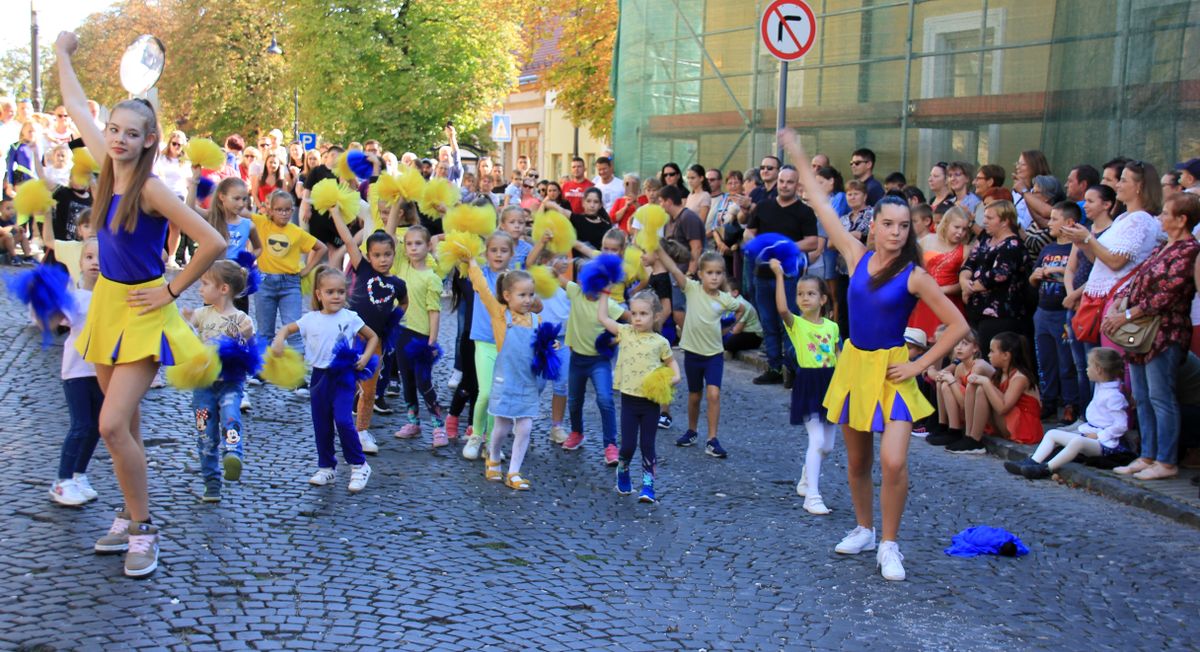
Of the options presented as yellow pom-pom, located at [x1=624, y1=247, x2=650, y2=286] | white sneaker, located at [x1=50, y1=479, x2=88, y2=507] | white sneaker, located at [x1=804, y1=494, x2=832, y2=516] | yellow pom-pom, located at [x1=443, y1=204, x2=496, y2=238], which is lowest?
white sneaker, located at [x1=804, y1=494, x2=832, y2=516]

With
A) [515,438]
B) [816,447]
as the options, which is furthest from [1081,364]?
[515,438]

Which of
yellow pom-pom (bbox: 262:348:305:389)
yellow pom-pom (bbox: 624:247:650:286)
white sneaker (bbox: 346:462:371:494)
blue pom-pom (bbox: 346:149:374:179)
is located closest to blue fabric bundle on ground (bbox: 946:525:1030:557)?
yellow pom-pom (bbox: 624:247:650:286)

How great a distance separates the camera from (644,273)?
880 cm

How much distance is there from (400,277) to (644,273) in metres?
1.78

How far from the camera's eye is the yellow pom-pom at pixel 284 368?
6578 millimetres

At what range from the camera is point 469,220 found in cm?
834

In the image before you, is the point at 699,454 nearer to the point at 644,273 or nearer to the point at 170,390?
the point at 644,273

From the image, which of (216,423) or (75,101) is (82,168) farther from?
(75,101)

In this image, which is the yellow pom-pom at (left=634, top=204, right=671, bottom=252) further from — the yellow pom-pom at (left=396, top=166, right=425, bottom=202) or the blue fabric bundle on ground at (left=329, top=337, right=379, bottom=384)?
the blue fabric bundle on ground at (left=329, top=337, right=379, bottom=384)

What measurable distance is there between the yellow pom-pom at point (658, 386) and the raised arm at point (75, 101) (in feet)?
10.8

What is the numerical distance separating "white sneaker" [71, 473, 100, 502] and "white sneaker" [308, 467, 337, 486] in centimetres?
121

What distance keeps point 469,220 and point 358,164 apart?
8.06 ft

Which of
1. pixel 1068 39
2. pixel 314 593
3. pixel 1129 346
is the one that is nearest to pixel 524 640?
pixel 314 593

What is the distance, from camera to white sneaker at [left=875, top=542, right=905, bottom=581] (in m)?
5.78
